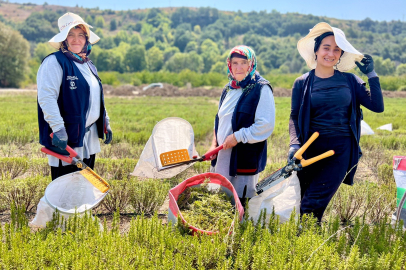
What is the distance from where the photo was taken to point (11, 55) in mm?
38750

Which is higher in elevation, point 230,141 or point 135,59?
point 135,59

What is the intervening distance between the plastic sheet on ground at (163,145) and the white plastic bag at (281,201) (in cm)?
74

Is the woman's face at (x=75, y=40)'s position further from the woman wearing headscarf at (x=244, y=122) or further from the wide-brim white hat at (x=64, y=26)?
the woman wearing headscarf at (x=244, y=122)

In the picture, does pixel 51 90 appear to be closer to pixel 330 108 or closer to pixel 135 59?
pixel 330 108

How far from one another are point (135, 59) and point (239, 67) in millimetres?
90677

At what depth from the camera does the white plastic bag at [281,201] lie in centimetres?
290

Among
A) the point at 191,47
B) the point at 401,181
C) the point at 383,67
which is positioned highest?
the point at 191,47

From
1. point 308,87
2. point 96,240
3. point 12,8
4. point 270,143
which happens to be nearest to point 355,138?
point 308,87

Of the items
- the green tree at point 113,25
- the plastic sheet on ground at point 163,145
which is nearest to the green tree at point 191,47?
the green tree at point 113,25

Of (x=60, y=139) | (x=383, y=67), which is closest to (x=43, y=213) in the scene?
(x=60, y=139)

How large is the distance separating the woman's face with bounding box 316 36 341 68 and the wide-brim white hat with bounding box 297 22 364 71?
7 cm

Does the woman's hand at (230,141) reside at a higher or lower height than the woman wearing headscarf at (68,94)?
lower

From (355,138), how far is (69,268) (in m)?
2.28

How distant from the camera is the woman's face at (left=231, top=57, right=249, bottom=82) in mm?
2961
